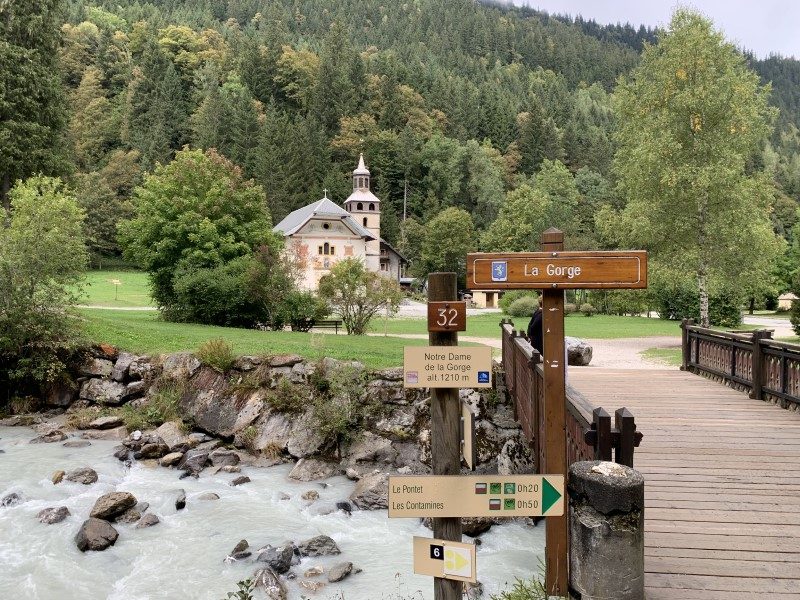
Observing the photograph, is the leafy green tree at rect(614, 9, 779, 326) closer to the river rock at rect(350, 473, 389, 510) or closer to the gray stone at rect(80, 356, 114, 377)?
the river rock at rect(350, 473, 389, 510)

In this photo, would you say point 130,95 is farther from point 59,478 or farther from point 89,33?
point 59,478

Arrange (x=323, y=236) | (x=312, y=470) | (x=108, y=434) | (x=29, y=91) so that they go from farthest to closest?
(x=323, y=236), (x=29, y=91), (x=108, y=434), (x=312, y=470)

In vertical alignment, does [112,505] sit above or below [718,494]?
below

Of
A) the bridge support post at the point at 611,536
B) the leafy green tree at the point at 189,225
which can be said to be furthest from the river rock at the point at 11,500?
the leafy green tree at the point at 189,225

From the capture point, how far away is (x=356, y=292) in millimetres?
26609

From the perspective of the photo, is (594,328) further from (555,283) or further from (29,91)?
(29,91)

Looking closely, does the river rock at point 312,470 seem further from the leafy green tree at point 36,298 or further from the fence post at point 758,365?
the leafy green tree at point 36,298

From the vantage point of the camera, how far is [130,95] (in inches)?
3501

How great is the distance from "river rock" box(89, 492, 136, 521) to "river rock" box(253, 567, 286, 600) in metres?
3.76

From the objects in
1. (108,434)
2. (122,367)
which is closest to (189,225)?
(122,367)

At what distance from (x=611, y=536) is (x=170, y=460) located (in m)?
12.3

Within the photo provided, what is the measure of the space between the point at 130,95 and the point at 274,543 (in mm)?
91362

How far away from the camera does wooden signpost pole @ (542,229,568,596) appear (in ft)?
18.1

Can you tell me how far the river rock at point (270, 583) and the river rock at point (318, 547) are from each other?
99cm
